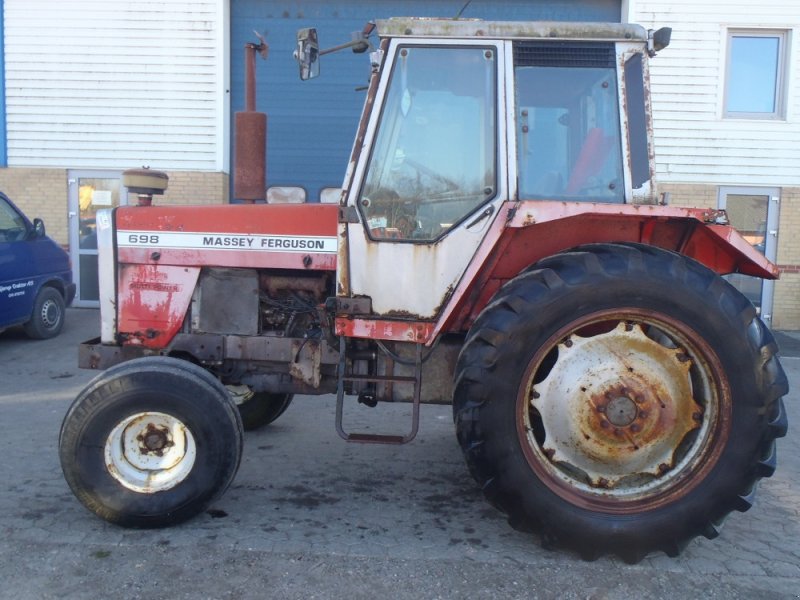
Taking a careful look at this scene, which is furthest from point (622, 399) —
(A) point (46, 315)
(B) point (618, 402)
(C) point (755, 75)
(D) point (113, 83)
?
(D) point (113, 83)

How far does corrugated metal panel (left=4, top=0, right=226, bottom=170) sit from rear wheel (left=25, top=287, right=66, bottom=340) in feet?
10.0

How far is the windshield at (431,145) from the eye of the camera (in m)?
3.39

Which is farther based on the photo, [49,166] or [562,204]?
[49,166]

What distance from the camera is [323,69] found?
1121 cm

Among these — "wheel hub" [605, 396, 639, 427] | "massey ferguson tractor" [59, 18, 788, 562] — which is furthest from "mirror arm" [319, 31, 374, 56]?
"wheel hub" [605, 396, 639, 427]

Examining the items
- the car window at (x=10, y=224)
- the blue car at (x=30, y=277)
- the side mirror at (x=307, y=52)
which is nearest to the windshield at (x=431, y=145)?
the side mirror at (x=307, y=52)

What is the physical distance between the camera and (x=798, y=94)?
10438 millimetres

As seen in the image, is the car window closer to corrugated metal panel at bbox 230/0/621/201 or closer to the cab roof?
corrugated metal panel at bbox 230/0/621/201

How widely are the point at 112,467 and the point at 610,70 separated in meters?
3.16

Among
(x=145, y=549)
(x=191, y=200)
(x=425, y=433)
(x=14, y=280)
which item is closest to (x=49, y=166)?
(x=191, y=200)

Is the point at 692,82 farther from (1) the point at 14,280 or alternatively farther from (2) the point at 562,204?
(1) the point at 14,280

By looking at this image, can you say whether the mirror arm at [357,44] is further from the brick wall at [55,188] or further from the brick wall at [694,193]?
the brick wall at [694,193]

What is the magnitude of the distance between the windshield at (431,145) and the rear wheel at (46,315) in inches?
263

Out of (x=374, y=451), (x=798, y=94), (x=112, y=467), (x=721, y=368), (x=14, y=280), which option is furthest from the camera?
(x=798, y=94)
